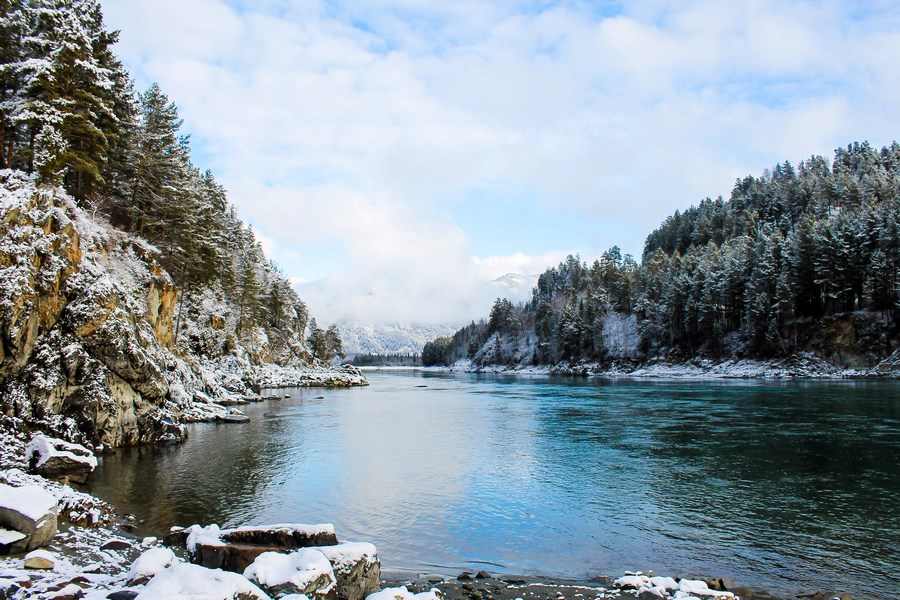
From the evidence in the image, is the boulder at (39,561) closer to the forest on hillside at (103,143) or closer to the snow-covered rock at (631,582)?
the snow-covered rock at (631,582)

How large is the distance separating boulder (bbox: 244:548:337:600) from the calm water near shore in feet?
13.2

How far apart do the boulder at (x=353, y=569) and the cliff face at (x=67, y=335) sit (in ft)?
61.8

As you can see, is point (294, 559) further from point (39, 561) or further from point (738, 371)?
point (738, 371)

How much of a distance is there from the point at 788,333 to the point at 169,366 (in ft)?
316

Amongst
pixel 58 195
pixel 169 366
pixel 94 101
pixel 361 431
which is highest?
pixel 94 101

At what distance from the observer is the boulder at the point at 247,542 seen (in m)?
10.5

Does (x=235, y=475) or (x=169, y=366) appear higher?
(x=169, y=366)

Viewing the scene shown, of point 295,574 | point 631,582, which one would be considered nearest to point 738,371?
A: point 631,582

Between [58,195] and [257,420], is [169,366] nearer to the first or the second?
[257,420]

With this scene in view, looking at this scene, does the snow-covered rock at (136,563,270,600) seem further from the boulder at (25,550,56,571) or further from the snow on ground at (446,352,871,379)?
the snow on ground at (446,352,871,379)

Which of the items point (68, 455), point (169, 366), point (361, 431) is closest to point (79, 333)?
point (68, 455)

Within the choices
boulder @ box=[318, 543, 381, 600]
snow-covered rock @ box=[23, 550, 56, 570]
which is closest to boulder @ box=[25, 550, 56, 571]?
snow-covered rock @ box=[23, 550, 56, 570]

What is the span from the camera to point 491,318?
641 ft

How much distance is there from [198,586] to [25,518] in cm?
657
